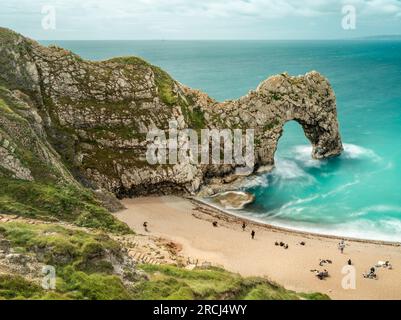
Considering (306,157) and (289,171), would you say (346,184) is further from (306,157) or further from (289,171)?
(306,157)

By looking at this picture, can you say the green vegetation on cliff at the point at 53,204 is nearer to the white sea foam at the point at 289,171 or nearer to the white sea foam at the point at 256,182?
the white sea foam at the point at 256,182

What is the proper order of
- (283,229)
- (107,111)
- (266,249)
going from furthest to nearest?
(107,111) → (283,229) → (266,249)

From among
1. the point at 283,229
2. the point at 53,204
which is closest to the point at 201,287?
the point at 53,204

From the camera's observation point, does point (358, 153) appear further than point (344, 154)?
Yes
